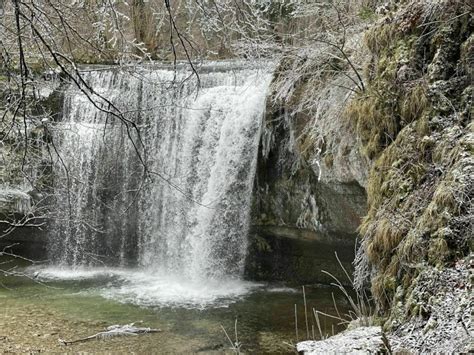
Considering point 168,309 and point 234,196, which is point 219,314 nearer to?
point 168,309

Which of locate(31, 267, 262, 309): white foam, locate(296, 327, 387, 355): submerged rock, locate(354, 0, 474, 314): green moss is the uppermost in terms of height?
locate(354, 0, 474, 314): green moss

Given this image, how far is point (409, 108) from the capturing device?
4.40m

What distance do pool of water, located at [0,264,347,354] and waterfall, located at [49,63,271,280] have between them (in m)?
0.63

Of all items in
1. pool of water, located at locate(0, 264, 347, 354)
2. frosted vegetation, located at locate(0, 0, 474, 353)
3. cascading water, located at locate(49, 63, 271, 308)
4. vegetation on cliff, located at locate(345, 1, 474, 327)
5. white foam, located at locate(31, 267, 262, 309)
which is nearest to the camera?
frosted vegetation, located at locate(0, 0, 474, 353)

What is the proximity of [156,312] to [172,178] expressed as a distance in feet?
10.1

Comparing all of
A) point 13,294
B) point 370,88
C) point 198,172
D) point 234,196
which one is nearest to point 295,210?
point 234,196

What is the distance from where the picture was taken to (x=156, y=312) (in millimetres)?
7230

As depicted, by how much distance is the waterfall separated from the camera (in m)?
8.98

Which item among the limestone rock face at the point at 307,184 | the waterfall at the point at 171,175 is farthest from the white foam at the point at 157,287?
the limestone rock face at the point at 307,184

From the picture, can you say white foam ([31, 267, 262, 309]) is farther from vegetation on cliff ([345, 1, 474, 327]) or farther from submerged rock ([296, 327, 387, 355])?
submerged rock ([296, 327, 387, 355])

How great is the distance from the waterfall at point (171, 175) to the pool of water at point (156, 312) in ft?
2.07

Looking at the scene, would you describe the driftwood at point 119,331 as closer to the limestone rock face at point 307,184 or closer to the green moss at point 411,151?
the limestone rock face at point 307,184

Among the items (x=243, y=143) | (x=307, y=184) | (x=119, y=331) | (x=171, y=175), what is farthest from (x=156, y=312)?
(x=243, y=143)

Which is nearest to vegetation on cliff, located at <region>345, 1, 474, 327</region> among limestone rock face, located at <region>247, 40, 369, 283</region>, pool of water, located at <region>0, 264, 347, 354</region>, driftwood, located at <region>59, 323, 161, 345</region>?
limestone rock face, located at <region>247, 40, 369, 283</region>
